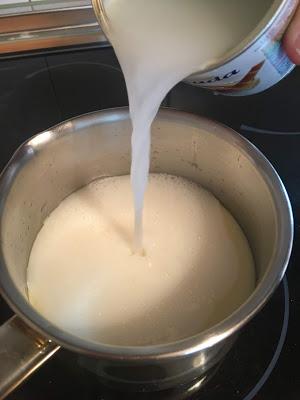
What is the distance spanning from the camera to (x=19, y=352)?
1.77ft

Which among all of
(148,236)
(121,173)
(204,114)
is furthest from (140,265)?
(204,114)

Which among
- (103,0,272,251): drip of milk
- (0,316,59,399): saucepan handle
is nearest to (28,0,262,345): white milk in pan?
(103,0,272,251): drip of milk

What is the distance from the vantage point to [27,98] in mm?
932

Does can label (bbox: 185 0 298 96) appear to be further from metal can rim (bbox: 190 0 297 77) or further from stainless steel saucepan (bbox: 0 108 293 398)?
stainless steel saucepan (bbox: 0 108 293 398)

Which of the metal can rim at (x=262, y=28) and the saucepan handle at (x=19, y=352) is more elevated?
the metal can rim at (x=262, y=28)

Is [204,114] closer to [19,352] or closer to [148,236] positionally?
[148,236]

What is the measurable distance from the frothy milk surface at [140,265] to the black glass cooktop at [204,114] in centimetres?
6

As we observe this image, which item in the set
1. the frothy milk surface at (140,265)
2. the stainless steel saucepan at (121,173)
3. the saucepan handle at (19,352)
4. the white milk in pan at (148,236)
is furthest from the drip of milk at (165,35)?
the saucepan handle at (19,352)

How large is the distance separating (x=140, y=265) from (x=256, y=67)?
1.21 feet

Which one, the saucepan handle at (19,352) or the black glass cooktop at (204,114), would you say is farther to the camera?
the black glass cooktop at (204,114)

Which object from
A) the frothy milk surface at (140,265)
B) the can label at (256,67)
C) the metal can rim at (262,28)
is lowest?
the frothy milk surface at (140,265)

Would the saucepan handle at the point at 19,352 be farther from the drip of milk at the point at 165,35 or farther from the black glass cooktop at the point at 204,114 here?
the drip of milk at the point at 165,35

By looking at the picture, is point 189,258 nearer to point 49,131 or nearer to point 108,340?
point 108,340

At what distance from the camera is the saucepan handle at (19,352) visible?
528 millimetres
